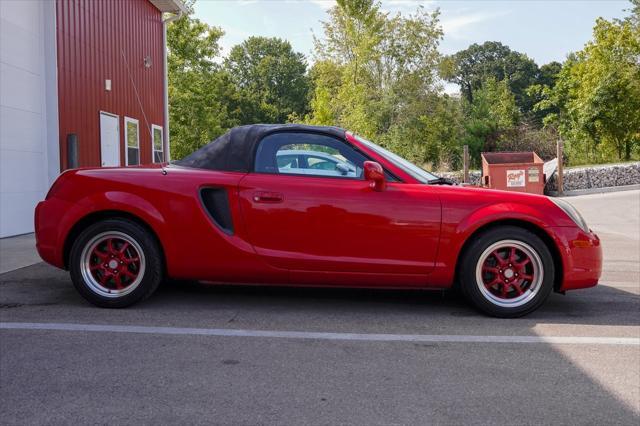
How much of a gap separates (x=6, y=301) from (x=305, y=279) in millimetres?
2483

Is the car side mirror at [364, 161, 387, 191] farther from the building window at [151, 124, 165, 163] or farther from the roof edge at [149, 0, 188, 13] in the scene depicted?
the roof edge at [149, 0, 188, 13]

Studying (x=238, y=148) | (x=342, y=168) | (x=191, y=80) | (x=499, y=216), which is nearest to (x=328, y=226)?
(x=342, y=168)

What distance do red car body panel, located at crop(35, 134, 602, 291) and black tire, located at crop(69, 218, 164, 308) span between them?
3.6 inches

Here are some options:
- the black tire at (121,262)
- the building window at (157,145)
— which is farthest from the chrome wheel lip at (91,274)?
the building window at (157,145)

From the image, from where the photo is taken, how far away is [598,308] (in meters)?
5.06

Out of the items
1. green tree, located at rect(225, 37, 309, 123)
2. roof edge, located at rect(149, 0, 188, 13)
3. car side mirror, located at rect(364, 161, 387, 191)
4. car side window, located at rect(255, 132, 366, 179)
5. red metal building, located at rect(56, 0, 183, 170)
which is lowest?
car side mirror, located at rect(364, 161, 387, 191)

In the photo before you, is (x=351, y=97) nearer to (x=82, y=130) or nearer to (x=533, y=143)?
(x=533, y=143)

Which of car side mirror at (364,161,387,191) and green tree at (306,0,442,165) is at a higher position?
green tree at (306,0,442,165)

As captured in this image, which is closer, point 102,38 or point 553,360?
point 553,360

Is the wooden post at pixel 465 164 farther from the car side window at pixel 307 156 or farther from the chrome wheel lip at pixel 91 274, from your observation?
the chrome wheel lip at pixel 91 274

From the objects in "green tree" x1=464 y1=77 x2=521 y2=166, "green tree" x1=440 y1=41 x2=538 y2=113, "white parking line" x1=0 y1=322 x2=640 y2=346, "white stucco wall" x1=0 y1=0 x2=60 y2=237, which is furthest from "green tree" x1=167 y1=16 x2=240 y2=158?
"green tree" x1=440 y1=41 x2=538 y2=113

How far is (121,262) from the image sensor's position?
4805mm

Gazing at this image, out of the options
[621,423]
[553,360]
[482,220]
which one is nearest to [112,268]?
[482,220]

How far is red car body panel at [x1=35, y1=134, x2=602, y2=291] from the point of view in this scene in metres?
4.60
